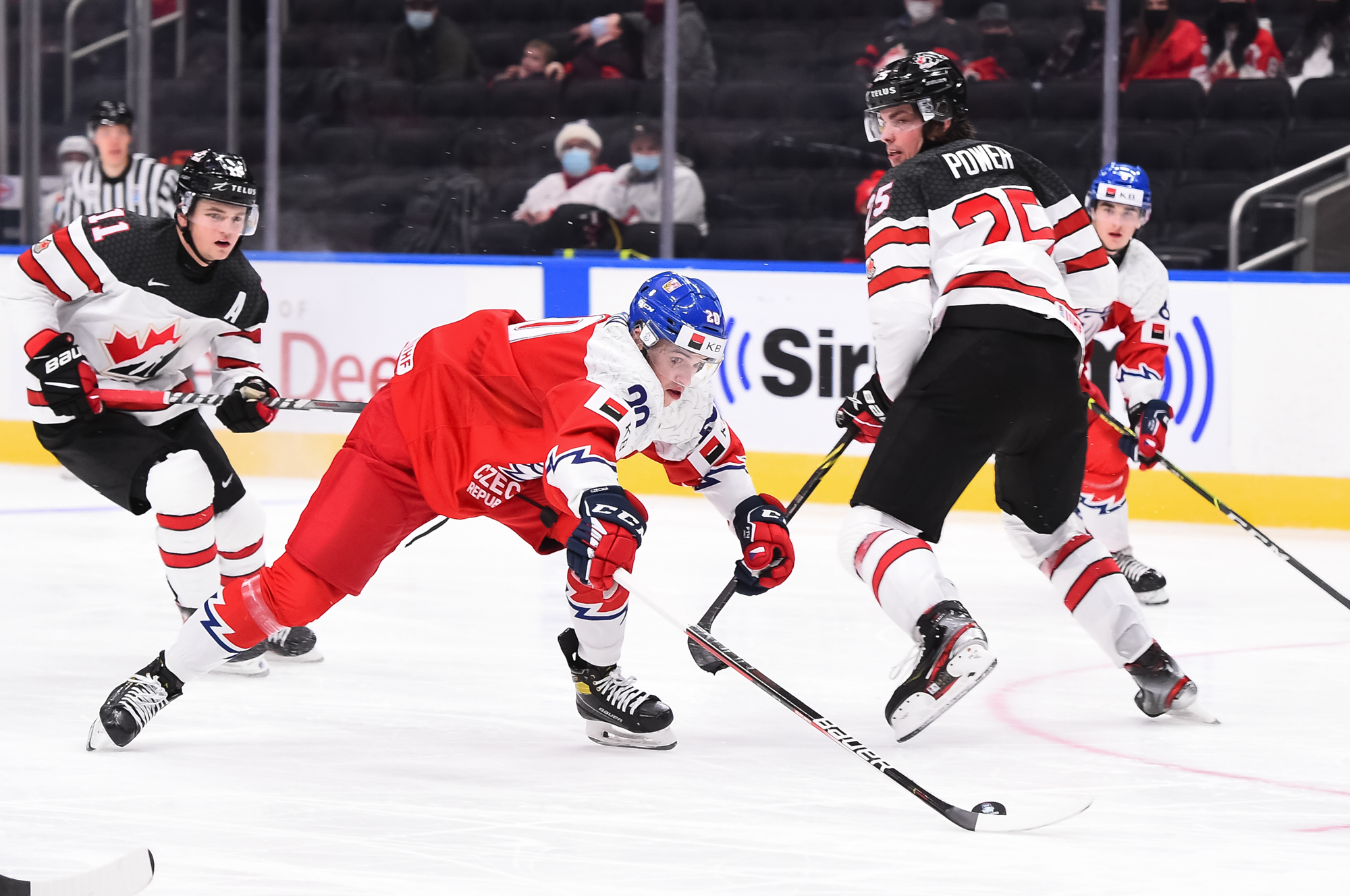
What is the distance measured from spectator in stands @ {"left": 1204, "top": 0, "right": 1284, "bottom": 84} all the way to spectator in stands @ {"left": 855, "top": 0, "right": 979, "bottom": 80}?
2.91ft

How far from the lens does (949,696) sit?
2.68 meters

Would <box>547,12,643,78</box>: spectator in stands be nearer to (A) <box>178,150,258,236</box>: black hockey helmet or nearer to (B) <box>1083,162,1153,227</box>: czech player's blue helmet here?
(B) <box>1083,162,1153,227</box>: czech player's blue helmet

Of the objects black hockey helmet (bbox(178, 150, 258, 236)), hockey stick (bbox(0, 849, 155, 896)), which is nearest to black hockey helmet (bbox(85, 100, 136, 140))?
black hockey helmet (bbox(178, 150, 258, 236))

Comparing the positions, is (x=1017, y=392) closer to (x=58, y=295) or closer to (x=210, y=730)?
(x=210, y=730)

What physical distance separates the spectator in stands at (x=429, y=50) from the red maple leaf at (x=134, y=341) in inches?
171

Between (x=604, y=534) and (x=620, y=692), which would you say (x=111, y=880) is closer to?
(x=604, y=534)

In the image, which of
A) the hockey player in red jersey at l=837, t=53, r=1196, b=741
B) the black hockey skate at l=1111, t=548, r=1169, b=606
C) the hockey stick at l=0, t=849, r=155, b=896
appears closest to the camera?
the hockey stick at l=0, t=849, r=155, b=896

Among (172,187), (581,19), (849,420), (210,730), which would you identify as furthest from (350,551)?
(581,19)

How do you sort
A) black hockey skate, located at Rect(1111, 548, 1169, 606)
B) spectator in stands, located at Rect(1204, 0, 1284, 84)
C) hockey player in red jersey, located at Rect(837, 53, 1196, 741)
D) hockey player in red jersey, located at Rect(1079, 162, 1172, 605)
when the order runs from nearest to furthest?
hockey player in red jersey, located at Rect(837, 53, 1196, 741)
hockey player in red jersey, located at Rect(1079, 162, 1172, 605)
black hockey skate, located at Rect(1111, 548, 1169, 606)
spectator in stands, located at Rect(1204, 0, 1284, 84)

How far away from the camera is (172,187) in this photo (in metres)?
6.72

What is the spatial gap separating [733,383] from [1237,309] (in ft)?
5.51

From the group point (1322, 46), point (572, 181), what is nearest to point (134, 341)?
point (572, 181)

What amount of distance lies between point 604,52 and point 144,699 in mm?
4860

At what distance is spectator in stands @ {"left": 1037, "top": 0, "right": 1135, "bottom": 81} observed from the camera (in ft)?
20.5
